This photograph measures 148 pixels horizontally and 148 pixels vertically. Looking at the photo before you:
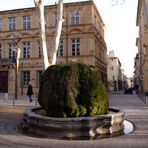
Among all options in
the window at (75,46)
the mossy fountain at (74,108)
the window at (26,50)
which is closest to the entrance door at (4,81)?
the window at (26,50)

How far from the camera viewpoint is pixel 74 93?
→ 11.3 m

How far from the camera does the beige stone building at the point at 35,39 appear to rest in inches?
1793

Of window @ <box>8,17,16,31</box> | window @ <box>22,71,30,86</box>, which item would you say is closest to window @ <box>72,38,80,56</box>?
window @ <box>22,71,30,86</box>

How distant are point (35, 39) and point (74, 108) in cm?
3769

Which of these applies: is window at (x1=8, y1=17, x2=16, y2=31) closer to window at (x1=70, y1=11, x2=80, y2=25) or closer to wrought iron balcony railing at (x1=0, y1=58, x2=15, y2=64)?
wrought iron balcony railing at (x1=0, y1=58, x2=15, y2=64)

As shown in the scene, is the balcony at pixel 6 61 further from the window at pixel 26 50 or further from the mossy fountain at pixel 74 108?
the mossy fountain at pixel 74 108

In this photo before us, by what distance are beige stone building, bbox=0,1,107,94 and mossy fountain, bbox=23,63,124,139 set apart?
3239cm

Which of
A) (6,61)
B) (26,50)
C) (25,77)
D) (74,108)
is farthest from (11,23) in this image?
(74,108)

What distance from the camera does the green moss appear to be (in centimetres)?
1125

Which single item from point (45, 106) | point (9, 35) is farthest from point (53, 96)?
point (9, 35)

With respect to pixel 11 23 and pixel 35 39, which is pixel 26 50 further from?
pixel 11 23

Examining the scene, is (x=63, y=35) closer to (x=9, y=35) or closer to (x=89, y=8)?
(x=89, y=8)

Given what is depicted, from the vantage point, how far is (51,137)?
1041 centimetres

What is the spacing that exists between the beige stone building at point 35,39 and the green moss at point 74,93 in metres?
32.3
